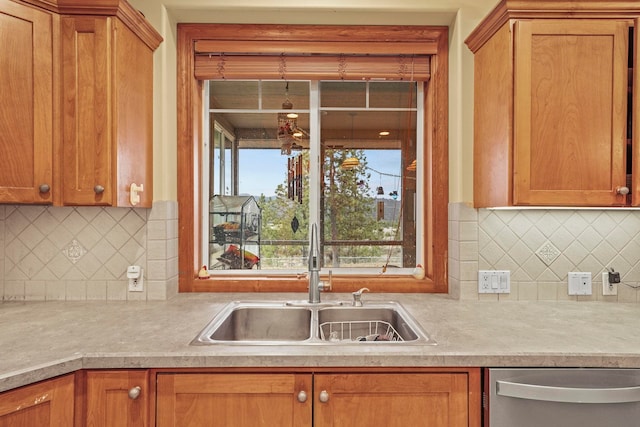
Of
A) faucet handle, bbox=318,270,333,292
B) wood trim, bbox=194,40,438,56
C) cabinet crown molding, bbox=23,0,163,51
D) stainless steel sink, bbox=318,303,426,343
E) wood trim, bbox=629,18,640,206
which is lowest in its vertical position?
stainless steel sink, bbox=318,303,426,343

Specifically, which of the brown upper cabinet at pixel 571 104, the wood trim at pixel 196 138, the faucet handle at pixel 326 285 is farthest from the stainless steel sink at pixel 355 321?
the brown upper cabinet at pixel 571 104

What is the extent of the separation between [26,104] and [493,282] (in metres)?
2.19

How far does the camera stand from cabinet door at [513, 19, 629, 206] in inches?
61.2

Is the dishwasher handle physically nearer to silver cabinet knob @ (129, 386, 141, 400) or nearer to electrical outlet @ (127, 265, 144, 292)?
silver cabinet knob @ (129, 386, 141, 400)

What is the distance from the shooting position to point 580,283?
188 centimetres

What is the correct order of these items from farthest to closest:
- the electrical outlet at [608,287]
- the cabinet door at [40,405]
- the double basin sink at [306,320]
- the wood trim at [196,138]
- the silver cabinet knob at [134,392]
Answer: the wood trim at [196,138] < the electrical outlet at [608,287] < the double basin sink at [306,320] < the silver cabinet knob at [134,392] < the cabinet door at [40,405]

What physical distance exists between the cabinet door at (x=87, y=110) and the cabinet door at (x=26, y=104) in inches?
2.3

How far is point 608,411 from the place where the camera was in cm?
124

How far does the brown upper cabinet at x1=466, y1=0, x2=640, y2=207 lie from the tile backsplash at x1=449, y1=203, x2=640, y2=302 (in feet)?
1.16

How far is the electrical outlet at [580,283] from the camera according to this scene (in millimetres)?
1879

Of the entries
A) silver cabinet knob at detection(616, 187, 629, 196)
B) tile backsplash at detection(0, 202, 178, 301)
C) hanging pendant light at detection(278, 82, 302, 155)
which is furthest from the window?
silver cabinet knob at detection(616, 187, 629, 196)

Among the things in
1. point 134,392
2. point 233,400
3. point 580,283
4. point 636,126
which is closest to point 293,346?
point 233,400

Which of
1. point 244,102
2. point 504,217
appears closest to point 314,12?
point 244,102

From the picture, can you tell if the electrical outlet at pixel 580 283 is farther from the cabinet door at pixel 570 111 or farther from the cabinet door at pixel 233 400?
the cabinet door at pixel 233 400
